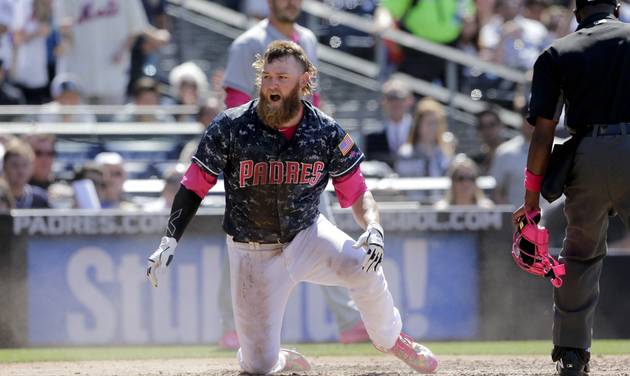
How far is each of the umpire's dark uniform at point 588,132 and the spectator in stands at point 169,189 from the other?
4.74 m

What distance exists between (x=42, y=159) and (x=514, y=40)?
601 cm

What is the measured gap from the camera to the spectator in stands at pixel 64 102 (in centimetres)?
1206

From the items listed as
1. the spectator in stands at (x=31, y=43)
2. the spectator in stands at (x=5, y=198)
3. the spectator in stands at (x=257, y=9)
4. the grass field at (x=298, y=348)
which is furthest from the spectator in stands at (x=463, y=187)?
the spectator in stands at (x=31, y=43)

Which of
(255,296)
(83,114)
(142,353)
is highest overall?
(83,114)

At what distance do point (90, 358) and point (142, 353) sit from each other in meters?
0.51

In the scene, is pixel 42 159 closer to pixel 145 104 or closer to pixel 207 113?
pixel 207 113

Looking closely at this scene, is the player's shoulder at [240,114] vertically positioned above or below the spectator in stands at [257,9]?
below

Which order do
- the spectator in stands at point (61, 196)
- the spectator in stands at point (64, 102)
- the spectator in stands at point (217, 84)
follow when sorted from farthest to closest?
the spectator in stands at point (64, 102) → the spectator in stands at point (217, 84) → the spectator in stands at point (61, 196)

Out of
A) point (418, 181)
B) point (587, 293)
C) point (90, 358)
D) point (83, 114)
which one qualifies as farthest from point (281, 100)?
point (83, 114)

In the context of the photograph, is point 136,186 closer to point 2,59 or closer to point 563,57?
point 2,59

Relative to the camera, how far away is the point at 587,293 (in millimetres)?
6316

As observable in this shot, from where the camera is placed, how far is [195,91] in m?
12.6

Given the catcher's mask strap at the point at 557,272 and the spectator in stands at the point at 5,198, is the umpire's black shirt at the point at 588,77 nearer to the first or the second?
the catcher's mask strap at the point at 557,272

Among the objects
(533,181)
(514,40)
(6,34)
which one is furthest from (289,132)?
(514,40)
